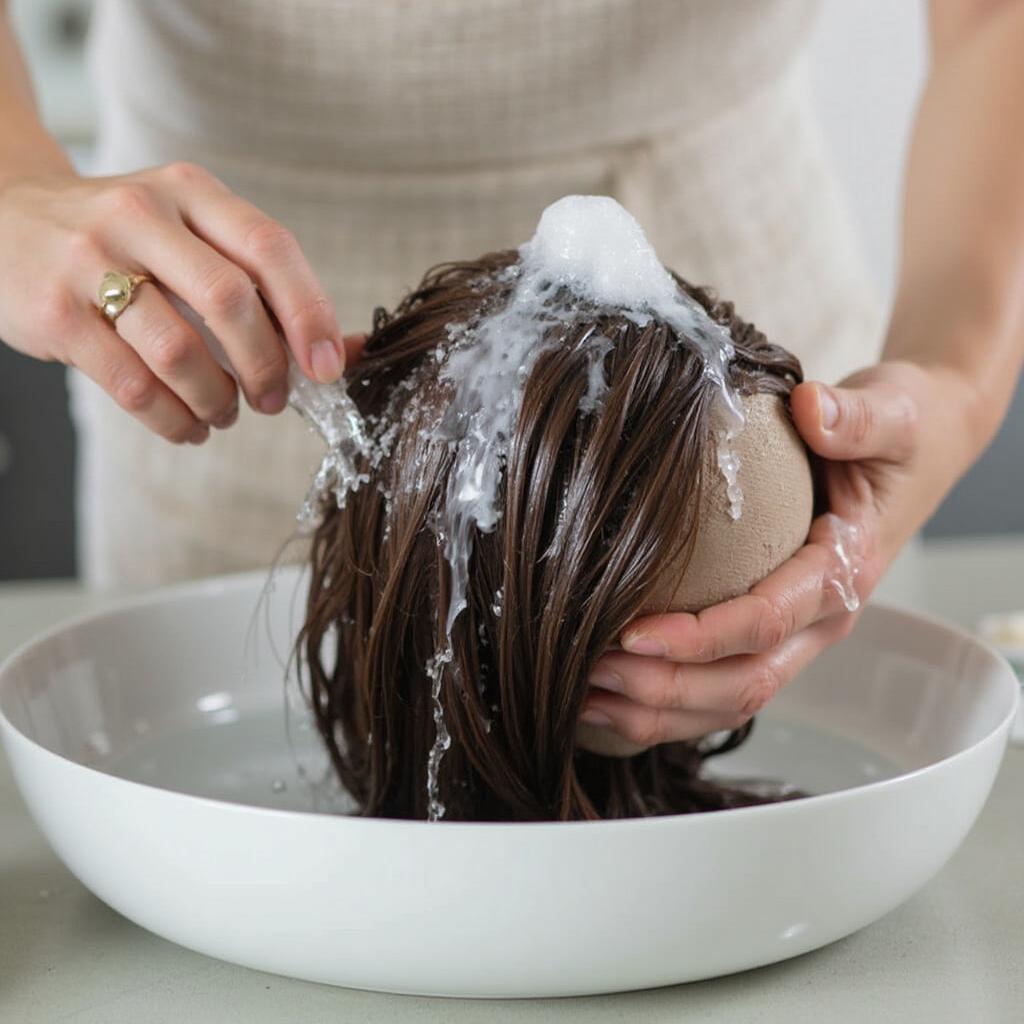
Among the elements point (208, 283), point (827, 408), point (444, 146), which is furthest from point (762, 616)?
point (444, 146)

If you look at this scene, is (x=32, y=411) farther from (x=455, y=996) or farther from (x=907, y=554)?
(x=455, y=996)

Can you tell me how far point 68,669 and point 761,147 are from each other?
85cm

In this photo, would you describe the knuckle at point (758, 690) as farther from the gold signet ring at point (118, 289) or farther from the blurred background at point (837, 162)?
the blurred background at point (837, 162)

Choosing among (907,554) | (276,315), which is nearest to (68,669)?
(276,315)

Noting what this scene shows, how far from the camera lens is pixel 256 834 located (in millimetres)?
611

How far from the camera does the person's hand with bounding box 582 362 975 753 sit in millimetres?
754

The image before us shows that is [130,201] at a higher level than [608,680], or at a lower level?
higher

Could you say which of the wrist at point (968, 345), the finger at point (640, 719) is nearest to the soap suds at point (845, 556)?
the finger at point (640, 719)

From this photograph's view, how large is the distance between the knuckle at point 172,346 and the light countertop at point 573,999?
11.8 inches

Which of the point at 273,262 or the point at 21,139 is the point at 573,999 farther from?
the point at 21,139

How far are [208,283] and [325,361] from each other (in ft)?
0.25

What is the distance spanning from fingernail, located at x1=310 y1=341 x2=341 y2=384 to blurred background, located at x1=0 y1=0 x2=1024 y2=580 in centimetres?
251

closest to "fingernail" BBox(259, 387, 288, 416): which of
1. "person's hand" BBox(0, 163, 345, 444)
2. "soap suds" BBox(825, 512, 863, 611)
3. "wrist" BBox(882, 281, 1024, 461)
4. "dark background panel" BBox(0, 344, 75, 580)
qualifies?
"person's hand" BBox(0, 163, 345, 444)

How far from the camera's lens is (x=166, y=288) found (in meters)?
0.75
